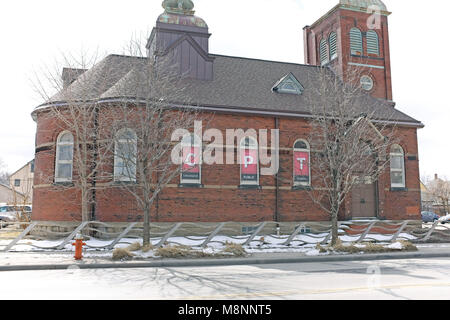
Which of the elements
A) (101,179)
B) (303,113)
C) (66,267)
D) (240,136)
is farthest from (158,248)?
(303,113)

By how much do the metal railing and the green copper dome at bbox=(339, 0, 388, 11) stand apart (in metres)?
14.3

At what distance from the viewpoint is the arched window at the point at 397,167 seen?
71.2ft

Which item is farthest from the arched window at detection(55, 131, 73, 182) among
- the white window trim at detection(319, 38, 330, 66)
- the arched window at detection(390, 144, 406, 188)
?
the white window trim at detection(319, 38, 330, 66)

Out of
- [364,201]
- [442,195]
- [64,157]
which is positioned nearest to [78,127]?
[64,157]

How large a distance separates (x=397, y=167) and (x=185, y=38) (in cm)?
1372

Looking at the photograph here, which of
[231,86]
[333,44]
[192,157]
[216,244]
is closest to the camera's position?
[216,244]

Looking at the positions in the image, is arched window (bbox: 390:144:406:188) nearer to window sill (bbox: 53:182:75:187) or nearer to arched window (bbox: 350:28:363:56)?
arched window (bbox: 350:28:363:56)

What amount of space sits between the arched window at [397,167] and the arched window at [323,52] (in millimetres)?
8212

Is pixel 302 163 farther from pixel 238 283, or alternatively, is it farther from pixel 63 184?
pixel 238 283

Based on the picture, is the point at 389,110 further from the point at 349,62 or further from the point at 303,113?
the point at 303,113

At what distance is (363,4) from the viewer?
2578 centimetres

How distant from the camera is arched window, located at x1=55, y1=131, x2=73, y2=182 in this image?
17.8m

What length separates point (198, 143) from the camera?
18.4 meters
